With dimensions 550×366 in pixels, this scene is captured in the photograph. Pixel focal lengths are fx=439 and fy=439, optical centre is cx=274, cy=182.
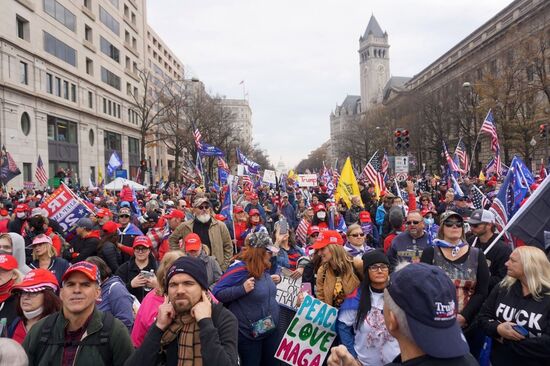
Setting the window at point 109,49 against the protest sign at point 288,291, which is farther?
the window at point 109,49

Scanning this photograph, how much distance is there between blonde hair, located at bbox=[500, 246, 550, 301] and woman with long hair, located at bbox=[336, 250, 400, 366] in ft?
3.71

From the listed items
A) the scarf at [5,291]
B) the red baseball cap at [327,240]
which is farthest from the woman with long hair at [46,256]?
the red baseball cap at [327,240]

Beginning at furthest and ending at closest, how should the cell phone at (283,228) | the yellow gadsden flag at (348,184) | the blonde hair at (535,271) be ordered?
1. the yellow gadsden flag at (348,184)
2. the cell phone at (283,228)
3. the blonde hair at (535,271)

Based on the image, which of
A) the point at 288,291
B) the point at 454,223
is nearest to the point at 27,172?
the point at 288,291

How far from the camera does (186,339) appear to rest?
258 centimetres

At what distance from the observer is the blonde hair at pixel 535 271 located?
357 cm

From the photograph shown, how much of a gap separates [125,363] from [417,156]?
6097cm

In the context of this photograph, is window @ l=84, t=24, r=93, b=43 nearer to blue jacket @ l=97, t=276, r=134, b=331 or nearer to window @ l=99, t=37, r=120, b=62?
window @ l=99, t=37, r=120, b=62

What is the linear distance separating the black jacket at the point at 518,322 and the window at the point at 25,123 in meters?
36.3

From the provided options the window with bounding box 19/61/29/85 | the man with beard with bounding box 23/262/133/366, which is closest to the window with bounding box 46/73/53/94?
the window with bounding box 19/61/29/85

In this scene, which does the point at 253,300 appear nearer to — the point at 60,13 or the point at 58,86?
the point at 58,86

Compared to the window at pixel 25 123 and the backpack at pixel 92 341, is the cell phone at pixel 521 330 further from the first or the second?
the window at pixel 25 123

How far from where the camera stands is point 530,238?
196 inches

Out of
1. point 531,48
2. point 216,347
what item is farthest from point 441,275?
point 531,48
